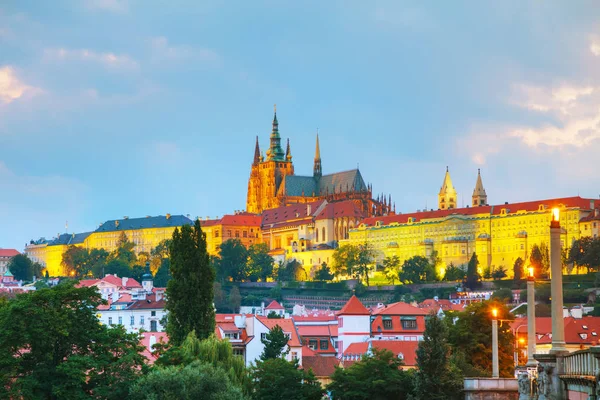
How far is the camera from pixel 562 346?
25922mm

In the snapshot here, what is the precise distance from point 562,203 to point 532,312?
16099cm

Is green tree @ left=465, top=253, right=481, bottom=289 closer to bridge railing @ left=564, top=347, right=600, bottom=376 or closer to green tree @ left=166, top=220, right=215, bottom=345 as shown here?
green tree @ left=166, top=220, right=215, bottom=345

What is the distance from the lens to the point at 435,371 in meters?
54.5

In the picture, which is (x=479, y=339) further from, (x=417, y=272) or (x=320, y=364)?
(x=417, y=272)

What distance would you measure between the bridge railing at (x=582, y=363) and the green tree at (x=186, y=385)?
72.1ft

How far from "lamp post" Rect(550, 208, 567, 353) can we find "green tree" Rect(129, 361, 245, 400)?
73.2 feet

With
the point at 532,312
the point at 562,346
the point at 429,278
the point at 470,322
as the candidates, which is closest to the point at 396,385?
the point at 470,322

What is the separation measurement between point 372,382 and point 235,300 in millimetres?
129043

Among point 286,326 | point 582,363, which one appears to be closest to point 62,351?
point 582,363

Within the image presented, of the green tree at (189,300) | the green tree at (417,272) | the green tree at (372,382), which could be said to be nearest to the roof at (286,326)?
the green tree at (372,382)

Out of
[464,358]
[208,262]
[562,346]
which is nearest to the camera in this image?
[562,346]

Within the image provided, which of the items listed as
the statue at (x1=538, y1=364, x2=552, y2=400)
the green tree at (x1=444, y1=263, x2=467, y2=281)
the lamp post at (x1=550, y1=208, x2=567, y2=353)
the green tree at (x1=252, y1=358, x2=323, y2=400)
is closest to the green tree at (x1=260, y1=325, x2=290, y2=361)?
the green tree at (x1=252, y1=358, x2=323, y2=400)

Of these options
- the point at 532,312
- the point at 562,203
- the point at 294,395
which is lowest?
the point at 294,395

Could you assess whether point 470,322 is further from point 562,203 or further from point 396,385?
point 562,203
